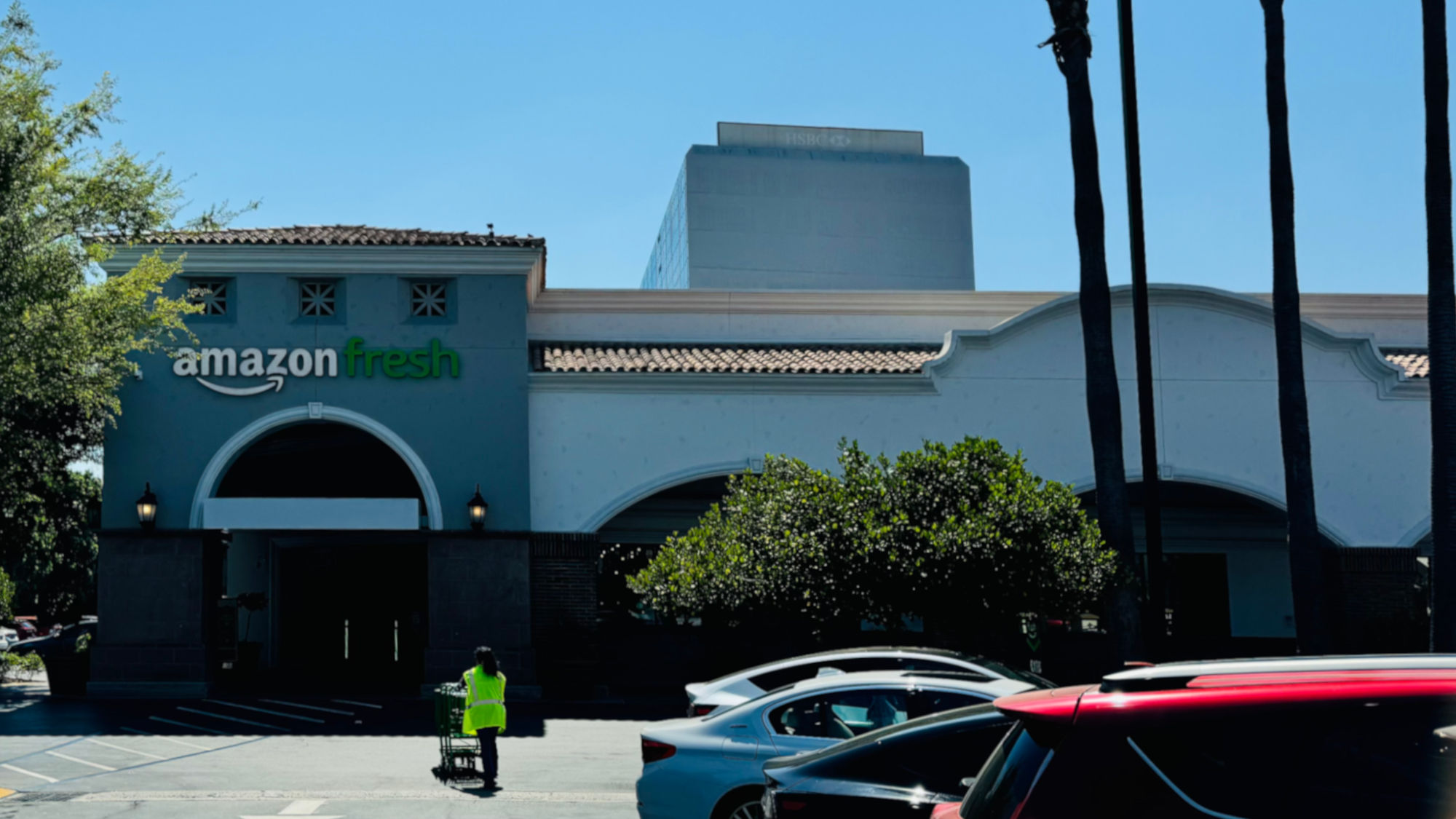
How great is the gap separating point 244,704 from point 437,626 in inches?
132

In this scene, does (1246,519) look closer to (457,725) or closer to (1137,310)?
(1137,310)

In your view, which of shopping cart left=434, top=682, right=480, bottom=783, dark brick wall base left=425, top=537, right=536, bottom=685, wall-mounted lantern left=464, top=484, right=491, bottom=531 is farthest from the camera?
wall-mounted lantern left=464, top=484, right=491, bottom=531

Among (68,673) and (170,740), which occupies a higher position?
(68,673)

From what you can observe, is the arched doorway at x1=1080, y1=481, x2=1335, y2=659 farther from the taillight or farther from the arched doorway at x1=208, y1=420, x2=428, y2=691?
the taillight

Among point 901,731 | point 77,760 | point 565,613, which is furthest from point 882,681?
point 565,613

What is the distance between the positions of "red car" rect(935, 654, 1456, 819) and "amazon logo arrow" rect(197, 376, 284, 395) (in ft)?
70.4

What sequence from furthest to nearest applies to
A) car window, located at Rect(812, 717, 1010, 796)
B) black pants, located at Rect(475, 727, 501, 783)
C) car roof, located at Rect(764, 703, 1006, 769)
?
black pants, located at Rect(475, 727, 501, 783) < car roof, located at Rect(764, 703, 1006, 769) < car window, located at Rect(812, 717, 1010, 796)

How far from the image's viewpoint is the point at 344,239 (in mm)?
23969

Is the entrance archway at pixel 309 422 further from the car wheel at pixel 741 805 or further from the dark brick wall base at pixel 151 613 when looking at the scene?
the car wheel at pixel 741 805

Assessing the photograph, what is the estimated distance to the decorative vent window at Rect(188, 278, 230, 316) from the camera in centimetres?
2383

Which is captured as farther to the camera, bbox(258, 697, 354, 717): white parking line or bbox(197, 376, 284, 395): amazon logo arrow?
bbox(197, 376, 284, 395): amazon logo arrow

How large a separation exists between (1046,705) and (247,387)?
2158 centimetres

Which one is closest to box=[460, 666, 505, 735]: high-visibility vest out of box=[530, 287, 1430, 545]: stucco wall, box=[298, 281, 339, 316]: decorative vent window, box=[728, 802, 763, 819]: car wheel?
box=[728, 802, 763, 819]: car wheel

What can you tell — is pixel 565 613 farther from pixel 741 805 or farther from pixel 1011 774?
pixel 1011 774
